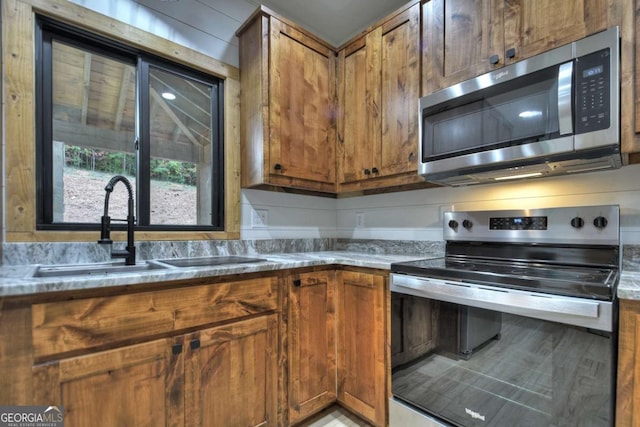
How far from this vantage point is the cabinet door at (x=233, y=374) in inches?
47.9

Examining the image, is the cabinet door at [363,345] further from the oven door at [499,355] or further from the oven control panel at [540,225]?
the oven control panel at [540,225]

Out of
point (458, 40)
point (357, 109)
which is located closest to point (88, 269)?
point (357, 109)

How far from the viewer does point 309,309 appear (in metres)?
1.62

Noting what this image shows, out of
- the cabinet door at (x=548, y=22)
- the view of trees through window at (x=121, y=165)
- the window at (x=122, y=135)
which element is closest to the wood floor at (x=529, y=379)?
the cabinet door at (x=548, y=22)

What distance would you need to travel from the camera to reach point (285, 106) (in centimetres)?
188

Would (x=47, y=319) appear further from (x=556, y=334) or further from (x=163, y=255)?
(x=556, y=334)

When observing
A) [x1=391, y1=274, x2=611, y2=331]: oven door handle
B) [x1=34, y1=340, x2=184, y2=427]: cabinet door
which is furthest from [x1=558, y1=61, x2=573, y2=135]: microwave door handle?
[x1=34, y1=340, x2=184, y2=427]: cabinet door

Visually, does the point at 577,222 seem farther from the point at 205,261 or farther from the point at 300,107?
the point at 205,261

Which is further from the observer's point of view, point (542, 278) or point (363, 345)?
point (363, 345)

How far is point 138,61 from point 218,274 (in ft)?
4.48

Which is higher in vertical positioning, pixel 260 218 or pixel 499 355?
pixel 260 218

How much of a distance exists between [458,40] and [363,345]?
→ 1698 millimetres

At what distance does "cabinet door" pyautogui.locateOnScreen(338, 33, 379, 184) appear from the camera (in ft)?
6.37

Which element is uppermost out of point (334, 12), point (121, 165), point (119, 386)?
point (334, 12)
